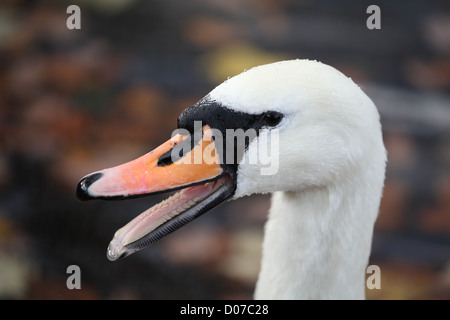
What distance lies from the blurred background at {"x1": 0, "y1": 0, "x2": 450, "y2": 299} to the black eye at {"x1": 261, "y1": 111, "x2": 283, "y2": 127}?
1.20 meters

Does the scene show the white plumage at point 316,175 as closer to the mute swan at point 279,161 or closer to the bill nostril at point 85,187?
the mute swan at point 279,161

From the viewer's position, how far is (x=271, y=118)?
1243 mm

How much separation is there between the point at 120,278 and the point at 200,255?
312 mm

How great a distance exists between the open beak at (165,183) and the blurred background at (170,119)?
3.41 ft

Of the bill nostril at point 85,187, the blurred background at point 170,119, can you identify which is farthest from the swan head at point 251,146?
the blurred background at point 170,119

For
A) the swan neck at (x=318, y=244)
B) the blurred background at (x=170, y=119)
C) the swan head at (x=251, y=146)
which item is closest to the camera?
the swan head at (x=251, y=146)

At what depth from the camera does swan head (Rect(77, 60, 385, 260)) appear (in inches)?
48.6

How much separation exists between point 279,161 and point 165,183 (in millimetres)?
236

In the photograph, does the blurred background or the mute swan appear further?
the blurred background

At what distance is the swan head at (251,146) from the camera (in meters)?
1.24

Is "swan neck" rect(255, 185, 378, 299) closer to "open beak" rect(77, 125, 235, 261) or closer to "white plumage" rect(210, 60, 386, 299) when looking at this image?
"white plumage" rect(210, 60, 386, 299)

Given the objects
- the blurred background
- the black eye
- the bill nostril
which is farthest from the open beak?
the blurred background

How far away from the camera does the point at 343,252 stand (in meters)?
1.41

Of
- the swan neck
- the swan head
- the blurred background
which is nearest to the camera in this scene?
the swan head
